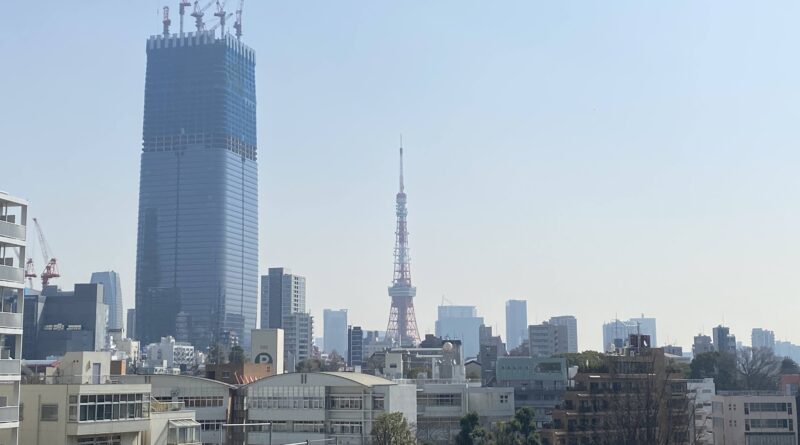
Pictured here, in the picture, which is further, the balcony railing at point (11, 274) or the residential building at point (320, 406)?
the residential building at point (320, 406)

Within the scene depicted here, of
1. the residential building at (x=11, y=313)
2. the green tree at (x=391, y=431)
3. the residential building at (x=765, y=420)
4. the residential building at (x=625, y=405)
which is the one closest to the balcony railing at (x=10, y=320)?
the residential building at (x=11, y=313)

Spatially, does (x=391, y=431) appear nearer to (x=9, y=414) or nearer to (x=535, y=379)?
(x=9, y=414)

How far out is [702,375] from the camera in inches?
4993

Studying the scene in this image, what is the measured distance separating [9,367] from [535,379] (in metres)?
72.0

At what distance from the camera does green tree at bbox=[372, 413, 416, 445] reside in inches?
2381

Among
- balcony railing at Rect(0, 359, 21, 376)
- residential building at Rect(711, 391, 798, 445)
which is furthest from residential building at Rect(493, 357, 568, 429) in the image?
balcony railing at Rect(0, 359, 21, 376)

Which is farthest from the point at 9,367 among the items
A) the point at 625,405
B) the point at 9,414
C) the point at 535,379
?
the point at 535,379

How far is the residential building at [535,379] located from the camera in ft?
332

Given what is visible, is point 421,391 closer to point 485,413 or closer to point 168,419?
point 485,413

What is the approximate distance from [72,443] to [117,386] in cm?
313

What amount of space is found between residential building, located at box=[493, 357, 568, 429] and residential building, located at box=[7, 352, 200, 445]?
59.2 meters

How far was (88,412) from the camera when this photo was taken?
4166 centimetres

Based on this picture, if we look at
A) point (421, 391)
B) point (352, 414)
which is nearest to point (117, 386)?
point (352, 414)

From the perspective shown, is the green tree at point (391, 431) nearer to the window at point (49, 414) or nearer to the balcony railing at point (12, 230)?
the window at point (49, 414)
